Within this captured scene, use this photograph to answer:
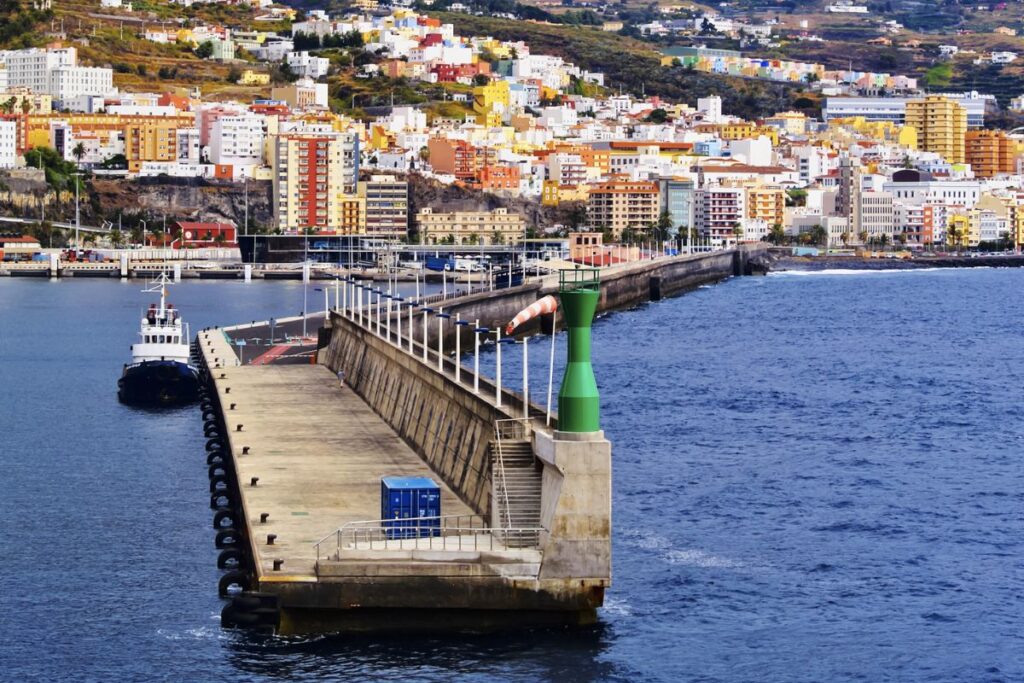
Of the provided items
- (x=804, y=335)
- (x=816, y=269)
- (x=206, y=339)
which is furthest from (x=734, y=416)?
(x=816, y=269)

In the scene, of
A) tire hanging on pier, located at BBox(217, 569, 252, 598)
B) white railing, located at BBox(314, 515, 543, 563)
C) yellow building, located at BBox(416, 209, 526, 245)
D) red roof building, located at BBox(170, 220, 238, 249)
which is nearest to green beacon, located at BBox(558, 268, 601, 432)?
white railing, located at BBox(314, 515, 543, 563)

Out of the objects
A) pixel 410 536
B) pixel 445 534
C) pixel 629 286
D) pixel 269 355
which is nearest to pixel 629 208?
pixel 629 286

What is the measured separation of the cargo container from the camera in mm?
32750

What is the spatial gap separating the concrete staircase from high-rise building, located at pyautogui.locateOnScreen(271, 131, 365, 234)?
523 feet

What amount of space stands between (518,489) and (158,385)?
32625 mm

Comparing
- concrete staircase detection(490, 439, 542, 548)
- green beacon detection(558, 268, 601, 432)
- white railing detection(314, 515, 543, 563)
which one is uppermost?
green beacon detection(558, 268, 601, 432)

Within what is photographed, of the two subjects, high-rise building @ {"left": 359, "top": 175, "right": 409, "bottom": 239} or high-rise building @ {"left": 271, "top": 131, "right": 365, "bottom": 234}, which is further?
high-rise building @ {"left": 359, "top": 175, "right": 409, "bottom": 239}

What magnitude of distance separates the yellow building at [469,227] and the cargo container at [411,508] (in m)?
157

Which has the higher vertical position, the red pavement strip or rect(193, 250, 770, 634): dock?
rect(193, 250, 770, 634): dock

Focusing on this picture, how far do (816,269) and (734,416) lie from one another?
128m

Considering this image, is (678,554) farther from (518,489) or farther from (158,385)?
(158,385)

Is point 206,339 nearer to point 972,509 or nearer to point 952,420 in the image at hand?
point 952,420

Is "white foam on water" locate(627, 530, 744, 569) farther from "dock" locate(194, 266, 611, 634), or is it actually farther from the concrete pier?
the concrete pier

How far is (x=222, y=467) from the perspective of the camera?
46.9 metres
